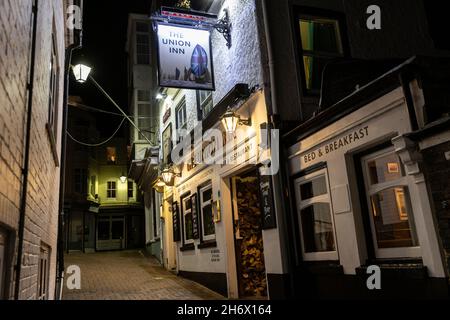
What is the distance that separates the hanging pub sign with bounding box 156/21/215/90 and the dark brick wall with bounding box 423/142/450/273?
6029 millimetres

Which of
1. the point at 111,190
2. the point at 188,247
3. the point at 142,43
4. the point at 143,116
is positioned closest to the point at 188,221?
the point at 188,247

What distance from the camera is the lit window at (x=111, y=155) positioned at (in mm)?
36656

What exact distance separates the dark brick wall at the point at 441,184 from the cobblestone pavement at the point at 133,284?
670cm

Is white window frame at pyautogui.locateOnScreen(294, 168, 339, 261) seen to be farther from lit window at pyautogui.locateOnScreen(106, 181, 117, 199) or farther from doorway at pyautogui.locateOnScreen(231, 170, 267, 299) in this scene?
lit window at pyautogui.locateOnScreen(106, 181, 117, 199)

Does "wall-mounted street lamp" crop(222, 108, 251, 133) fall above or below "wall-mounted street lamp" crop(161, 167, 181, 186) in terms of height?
below

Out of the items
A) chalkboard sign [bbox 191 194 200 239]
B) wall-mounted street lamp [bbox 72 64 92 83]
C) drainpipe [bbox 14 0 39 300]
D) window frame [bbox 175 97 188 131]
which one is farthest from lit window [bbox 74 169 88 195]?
drainpipe [bbox 14 0 39 300]

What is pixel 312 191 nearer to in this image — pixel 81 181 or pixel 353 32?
pixel 353 32

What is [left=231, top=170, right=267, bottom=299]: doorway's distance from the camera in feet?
33.5

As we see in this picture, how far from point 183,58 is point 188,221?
626 centimetres

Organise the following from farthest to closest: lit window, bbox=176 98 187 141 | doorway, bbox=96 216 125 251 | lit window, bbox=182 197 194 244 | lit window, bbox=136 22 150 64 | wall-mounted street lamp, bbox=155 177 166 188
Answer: doorway, bbox=96 216 125 251, lit window, bbox=136 22 150 64, wall-mounted street lamp, bbox=155 177 166 188, lit window, bbox=176 98 187 141, lit window, bbox=182 197 194 244

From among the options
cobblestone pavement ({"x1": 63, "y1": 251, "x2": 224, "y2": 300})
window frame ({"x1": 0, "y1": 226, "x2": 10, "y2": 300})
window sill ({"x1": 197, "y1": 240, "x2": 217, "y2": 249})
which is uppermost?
window sill ({"x1": 197, "y1": 240, "x2": 217, "y2": 249})

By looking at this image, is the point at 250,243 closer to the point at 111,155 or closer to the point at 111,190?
the point at 111,190

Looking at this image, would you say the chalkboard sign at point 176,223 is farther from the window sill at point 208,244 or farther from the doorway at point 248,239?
the doorway at point 248,239

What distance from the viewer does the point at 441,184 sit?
4.60m
